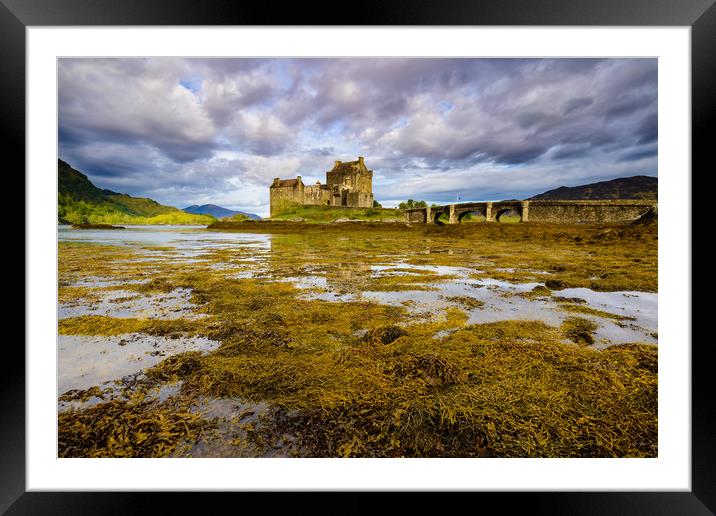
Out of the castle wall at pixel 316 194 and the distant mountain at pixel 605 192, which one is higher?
the castle wall at pixel 316 194

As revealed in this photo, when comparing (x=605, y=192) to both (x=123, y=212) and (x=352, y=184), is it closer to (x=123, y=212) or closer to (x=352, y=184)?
(x=352, y=184)

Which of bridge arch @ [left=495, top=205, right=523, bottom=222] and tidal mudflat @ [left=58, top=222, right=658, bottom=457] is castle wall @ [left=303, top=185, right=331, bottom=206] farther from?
tidal mudflat @ [left=58, top=222, right=658, bottom=457]

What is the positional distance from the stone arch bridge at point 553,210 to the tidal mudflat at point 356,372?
84.1ft

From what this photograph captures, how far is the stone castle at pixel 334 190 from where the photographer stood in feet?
226

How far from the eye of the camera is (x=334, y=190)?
70750mm

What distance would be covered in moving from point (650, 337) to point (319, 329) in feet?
14.5

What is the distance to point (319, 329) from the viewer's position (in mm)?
3893

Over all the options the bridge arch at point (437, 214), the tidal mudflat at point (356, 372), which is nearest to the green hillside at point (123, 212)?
the tidal mudflat at point (356, 372)

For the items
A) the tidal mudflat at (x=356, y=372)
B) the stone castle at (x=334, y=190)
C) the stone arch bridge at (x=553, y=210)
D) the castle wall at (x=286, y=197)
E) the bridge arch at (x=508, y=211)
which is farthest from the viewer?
the castle wall at (x=286, y=197)

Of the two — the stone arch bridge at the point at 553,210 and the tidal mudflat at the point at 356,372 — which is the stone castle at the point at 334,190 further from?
the tidal mudflat at the point at 356,372

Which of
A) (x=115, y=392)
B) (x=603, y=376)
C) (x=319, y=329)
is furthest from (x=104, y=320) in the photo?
(x=603, y=376)
